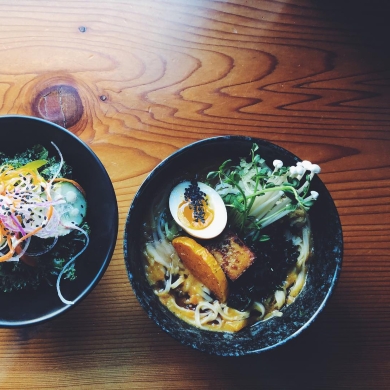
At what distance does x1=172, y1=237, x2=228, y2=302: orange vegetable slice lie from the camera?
1.27 metres

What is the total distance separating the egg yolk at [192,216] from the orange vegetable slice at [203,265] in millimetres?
42

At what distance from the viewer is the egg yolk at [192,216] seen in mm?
1316

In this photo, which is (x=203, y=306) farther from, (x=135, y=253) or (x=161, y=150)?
(x=161, y=150)

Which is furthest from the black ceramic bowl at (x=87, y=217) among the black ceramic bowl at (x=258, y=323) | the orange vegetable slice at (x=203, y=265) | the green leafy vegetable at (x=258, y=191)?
the green leafy vegetable at (x=258, y=191)

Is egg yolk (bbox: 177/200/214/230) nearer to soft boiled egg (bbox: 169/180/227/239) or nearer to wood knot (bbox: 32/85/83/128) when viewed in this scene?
soft boiled egg (bbox: 169/180/227/239)

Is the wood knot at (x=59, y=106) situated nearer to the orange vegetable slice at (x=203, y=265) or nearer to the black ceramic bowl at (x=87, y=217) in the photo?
the black ceramic bowl at (x=87, y=217)

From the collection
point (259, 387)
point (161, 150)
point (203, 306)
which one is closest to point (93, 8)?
point (161, 150)

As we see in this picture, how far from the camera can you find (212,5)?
1475 mm

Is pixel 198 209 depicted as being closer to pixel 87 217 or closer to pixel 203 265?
pixel 203 265

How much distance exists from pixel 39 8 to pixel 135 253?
31.0 inches

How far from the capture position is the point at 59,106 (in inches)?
56.9

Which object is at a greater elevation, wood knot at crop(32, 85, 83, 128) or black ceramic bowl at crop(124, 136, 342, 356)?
wood knot at crop(32, 85, 83, 128)

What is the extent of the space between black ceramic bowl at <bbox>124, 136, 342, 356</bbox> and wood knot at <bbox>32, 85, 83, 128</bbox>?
346mm

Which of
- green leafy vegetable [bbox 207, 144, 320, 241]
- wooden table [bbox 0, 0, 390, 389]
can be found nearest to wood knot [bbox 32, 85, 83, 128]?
wooden table [bbox 0, 0, 390, 389]
